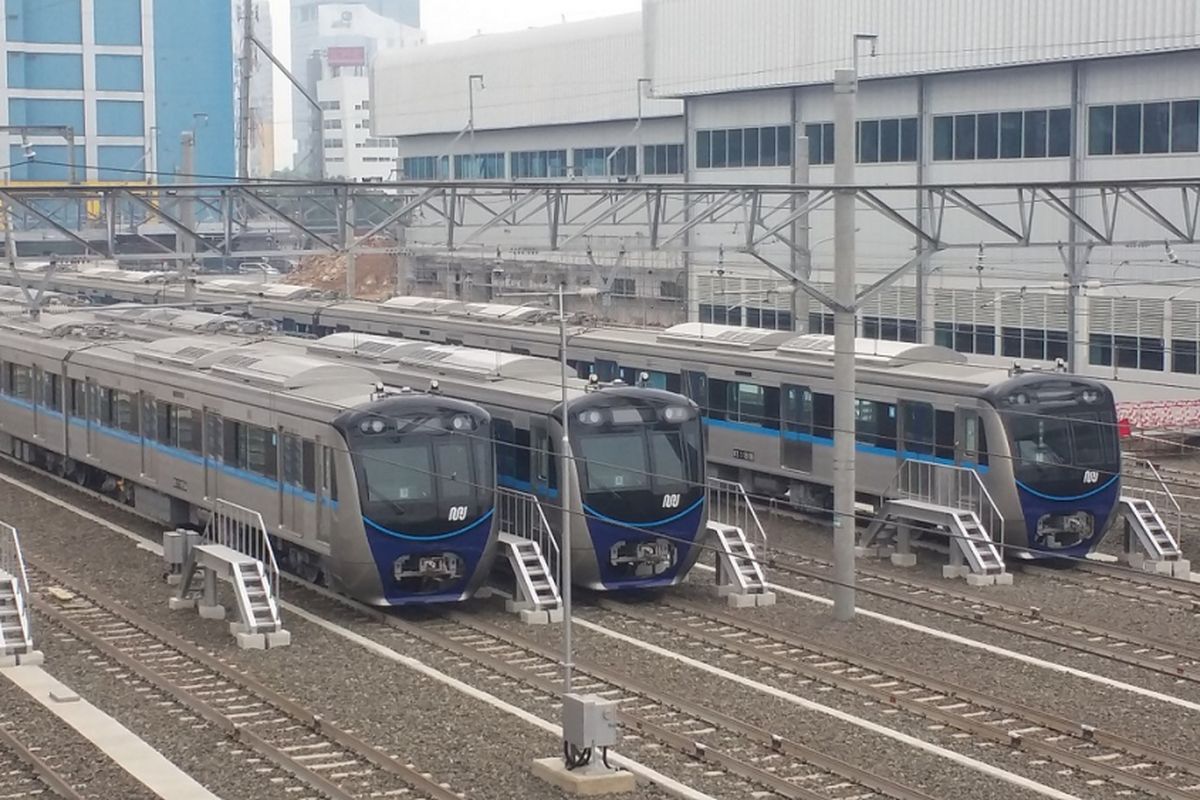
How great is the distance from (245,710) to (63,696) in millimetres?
1554

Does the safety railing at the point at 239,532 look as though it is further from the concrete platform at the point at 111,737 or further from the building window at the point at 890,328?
the building window at the point at 890,328

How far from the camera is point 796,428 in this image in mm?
22719

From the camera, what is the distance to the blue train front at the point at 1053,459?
64.4ft

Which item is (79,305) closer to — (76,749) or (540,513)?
(540,513)

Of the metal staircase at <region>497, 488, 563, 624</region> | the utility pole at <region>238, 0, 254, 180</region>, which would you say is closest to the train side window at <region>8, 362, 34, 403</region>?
the metal staircase at <region>497, 488, 563, 624</region>

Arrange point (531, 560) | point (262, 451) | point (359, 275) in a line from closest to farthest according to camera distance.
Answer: point (531, 560), point (262, 451), point (359, 275)

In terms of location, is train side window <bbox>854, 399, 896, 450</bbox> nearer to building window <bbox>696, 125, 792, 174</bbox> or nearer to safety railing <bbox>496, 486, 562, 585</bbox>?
safety railing <bbox>496, 486, 562, 585</bbox>

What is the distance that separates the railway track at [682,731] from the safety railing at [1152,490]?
857cm

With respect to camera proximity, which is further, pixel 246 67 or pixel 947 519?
pixel 246 67

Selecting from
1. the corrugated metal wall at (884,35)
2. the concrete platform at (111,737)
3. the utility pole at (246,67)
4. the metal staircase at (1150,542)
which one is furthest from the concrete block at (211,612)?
the utility pole at (246,67)

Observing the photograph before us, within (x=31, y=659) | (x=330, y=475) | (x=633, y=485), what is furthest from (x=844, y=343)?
(x=31, y=659)

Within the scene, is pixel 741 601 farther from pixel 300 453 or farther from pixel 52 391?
pixel 52 391

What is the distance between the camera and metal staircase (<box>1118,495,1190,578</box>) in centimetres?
2017

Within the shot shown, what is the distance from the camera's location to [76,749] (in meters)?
13.3
